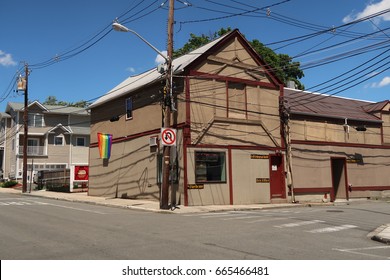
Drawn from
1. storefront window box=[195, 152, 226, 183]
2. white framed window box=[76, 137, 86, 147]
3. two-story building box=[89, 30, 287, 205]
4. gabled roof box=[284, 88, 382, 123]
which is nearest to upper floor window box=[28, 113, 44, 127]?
white framed window box=[76, 137, 86, 147]

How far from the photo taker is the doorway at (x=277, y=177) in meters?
23.1

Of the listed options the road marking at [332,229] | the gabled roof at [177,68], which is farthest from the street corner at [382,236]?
the gabled roof at [177,68]

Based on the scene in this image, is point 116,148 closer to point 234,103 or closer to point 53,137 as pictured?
point 234,103

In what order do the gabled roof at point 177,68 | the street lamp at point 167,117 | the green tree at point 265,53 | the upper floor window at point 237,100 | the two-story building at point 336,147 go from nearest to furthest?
the street lamp at point 167,117
the gabled roof at point 177,68
the upper floor window at point 237,100
the two-story building at point 336,147
the green tree at point 265,53

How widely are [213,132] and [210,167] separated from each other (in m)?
1.79

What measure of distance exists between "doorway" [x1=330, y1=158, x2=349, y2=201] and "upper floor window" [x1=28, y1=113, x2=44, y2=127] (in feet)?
120

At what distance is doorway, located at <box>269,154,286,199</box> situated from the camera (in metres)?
23.1

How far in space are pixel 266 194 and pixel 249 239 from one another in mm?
12532

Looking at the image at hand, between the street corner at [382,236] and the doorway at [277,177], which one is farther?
the doorway at [277,177]

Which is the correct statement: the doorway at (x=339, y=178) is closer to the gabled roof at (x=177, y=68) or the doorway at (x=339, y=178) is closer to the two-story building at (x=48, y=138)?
the gabled roof at (x=177, y=68)

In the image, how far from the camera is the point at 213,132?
21.0 metres

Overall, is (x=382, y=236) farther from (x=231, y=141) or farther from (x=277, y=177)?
(x=277, y=177)

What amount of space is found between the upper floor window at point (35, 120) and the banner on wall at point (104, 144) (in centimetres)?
2705

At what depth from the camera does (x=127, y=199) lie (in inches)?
953
